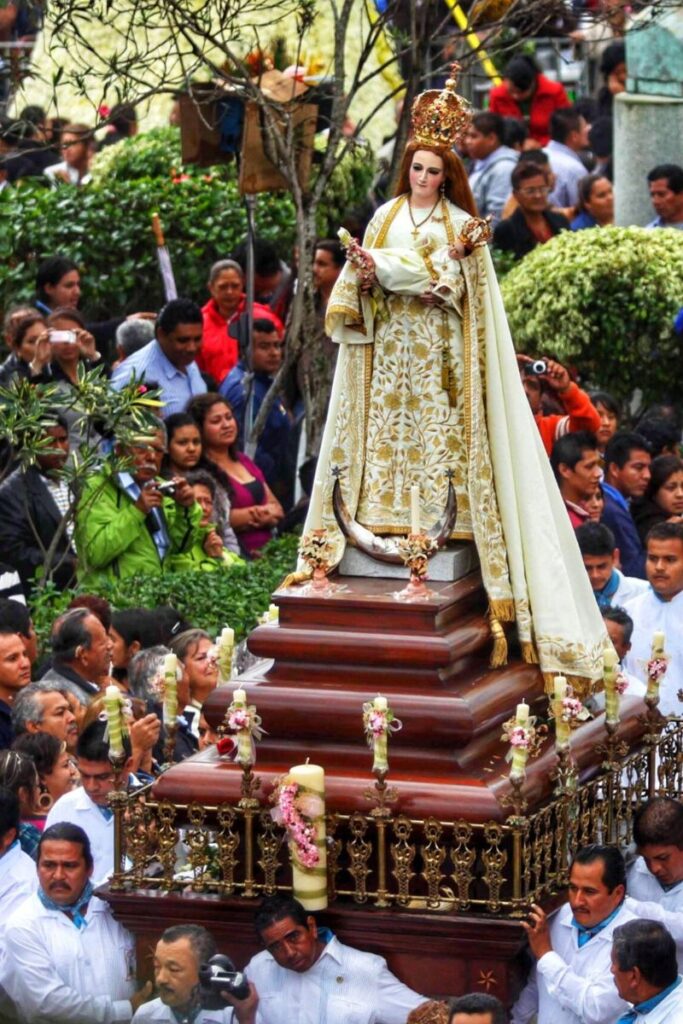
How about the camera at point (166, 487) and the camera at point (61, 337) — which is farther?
the camera at point (61, 337)

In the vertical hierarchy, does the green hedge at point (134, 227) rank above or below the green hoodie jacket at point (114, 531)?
above

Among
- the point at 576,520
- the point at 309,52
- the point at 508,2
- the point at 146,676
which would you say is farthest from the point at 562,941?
the point at 309,52

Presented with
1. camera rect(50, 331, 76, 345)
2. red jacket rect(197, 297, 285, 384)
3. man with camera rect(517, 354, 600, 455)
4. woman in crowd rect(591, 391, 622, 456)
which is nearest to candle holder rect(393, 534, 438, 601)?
man with camera rect(517, 354, 600, 455)

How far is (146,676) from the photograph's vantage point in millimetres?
11172

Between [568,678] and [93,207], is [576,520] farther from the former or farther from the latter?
[93,207]

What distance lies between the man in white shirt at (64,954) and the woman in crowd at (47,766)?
28.9 inches

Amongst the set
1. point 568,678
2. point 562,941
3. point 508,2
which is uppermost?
point 508,2

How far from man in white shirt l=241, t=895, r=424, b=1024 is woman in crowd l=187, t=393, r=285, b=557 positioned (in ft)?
15.8

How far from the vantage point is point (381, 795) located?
9.16 meters

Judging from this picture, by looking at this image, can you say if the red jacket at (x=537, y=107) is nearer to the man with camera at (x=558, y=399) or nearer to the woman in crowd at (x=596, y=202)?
the woman in crowd at (x=596, y=202)

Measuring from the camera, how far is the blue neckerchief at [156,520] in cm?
1300

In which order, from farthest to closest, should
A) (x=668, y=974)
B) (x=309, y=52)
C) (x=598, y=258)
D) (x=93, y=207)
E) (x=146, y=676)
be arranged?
(x=309, y=52)
(x=93, y=207)
(x=598, y=258)
(x=146, y=676)
(x=668, y=974)

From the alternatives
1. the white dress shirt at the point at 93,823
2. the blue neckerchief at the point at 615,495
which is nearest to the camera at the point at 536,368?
the blue neckerchief at the point at 615,495

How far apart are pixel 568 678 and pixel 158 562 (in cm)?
372
